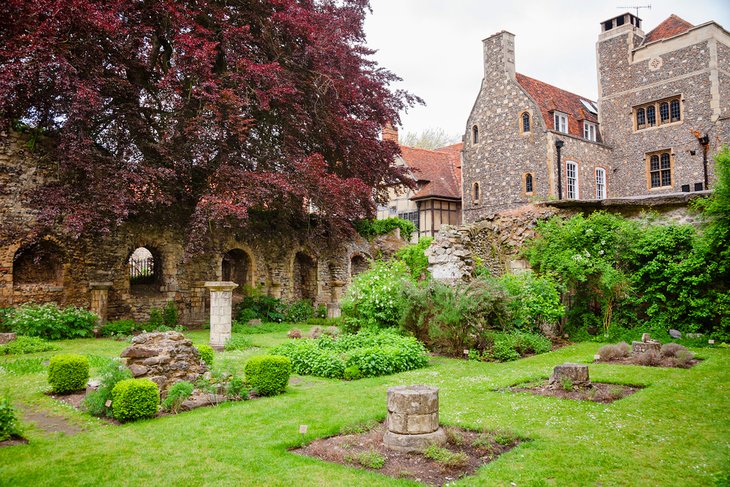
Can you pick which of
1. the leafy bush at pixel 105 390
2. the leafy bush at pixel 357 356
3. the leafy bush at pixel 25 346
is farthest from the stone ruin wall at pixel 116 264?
the leafy bush at pixel 105 390

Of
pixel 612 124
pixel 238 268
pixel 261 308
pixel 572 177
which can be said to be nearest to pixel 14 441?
pixel 261 308

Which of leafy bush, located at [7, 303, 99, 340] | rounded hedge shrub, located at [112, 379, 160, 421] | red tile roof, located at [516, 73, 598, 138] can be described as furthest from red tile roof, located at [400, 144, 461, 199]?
rounded hedge shrub, located at [112, 379, 160, 421]

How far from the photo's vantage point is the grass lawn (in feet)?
15.3

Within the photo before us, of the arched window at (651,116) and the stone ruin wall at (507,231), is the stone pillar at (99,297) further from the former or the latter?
the arched window at (651,116)

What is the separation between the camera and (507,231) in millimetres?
15312

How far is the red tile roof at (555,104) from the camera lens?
28.5 metres

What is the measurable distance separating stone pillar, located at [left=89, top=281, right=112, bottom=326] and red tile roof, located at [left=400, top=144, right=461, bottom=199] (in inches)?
771

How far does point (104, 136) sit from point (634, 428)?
16.7m

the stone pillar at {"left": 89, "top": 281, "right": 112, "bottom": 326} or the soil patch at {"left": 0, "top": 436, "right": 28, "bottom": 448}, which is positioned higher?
the stone pillar at {"left": 89, "top": 281, "right": 112, "bottom": 326}

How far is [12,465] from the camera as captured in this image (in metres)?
5.06

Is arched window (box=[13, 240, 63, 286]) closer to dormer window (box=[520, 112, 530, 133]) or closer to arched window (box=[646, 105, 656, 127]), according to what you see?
dormer window (box=[520, 112, 530, 133])

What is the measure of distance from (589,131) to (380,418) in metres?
28.6

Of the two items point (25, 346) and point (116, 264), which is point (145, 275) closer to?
point (116, 264)

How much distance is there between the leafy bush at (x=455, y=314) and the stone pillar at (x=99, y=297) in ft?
32.7
